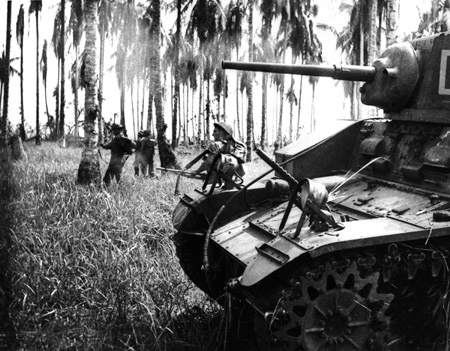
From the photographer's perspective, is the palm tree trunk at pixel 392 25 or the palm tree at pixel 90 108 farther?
the palm tree trunk at pixel 392 25

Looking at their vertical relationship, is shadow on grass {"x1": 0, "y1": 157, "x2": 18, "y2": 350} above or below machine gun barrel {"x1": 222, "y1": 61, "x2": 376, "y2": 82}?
below

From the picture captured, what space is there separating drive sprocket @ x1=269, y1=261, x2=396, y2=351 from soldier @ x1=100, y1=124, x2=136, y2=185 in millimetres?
7411

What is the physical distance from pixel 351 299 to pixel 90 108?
753 centimetres

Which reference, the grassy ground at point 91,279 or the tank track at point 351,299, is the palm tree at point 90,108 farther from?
the tank track at point 351,299

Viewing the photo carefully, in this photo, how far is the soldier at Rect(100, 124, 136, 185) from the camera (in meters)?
11.0

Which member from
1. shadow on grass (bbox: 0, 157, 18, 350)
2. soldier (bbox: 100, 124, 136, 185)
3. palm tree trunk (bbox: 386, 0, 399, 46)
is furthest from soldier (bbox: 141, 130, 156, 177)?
shadow on grass (bbox: 0, 157, 18, 350)

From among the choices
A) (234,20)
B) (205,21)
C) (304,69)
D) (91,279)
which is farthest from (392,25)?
(234,20)

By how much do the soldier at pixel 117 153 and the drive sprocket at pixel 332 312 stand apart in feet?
24.3

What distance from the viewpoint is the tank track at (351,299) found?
12.8ft

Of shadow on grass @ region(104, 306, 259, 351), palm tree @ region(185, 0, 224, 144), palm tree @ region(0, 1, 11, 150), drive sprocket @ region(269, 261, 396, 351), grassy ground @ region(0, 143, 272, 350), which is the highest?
palm tree @ region(185, 0, 224, 144)

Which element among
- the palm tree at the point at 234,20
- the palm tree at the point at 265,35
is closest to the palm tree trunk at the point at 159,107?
the palm tree at the point at 265,35

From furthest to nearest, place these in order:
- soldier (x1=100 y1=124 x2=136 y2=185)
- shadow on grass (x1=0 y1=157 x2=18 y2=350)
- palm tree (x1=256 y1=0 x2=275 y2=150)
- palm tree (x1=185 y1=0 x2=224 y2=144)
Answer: palm tree (x1=256 y1=0 x2=275 y2=150) < palm tree (x1=185 y1=0 x2=224 y2=144) < soldier (x1=100 y1=124 x2=136 y2=185) < shadow on grass (x1=0 y1=157 x2=18 y2=350)

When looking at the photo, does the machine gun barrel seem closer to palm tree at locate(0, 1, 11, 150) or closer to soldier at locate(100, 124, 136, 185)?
palm tree at locate(0, 1, 11, 150)

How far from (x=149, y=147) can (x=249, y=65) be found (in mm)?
8531
